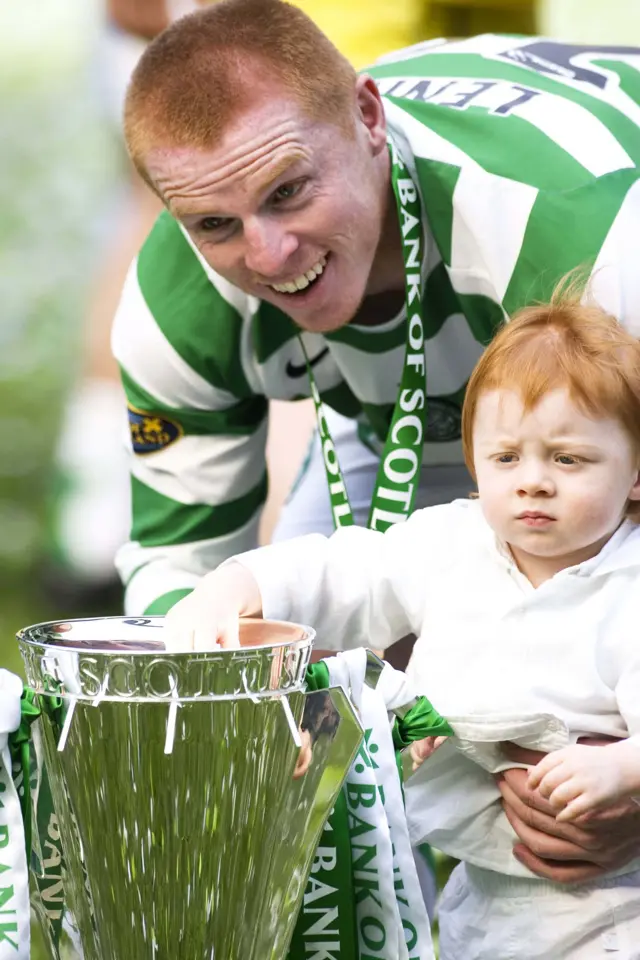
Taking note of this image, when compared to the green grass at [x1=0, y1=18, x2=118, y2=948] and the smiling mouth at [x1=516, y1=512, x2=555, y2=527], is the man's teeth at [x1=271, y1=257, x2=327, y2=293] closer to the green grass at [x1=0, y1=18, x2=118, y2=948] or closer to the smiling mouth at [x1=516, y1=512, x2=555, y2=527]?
the smiling mouth at [x1=516, y1=512, x2=555, y2=527]

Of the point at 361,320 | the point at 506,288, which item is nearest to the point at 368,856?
the point at 506,288

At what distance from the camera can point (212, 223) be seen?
58.4 inches

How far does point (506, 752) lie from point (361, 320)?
26.9 inches

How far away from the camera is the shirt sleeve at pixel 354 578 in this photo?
46.2 inches

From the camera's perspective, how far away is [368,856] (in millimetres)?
996

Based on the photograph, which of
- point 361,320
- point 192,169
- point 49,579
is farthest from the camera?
point 49,579

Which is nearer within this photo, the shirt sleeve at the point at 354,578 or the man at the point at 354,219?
the shirt sleeve at the point at 354,578

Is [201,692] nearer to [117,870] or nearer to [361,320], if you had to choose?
[117,870]

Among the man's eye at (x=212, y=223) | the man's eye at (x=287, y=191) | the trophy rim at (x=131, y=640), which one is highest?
the man's eye at (x=287, y=191)

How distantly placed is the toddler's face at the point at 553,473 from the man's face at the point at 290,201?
1.32 feet

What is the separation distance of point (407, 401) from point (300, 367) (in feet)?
1.04

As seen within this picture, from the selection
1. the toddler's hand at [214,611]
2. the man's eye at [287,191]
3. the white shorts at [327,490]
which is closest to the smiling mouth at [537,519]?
the toddler's hand at [214,611]

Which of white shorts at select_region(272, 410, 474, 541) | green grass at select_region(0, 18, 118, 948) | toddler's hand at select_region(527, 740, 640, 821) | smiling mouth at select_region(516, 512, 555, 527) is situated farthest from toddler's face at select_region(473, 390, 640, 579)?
green grass at select_region(0, 18, 118, 948)

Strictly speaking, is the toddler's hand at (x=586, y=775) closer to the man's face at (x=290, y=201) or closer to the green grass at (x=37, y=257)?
the man's face at (x=290, y=201)
